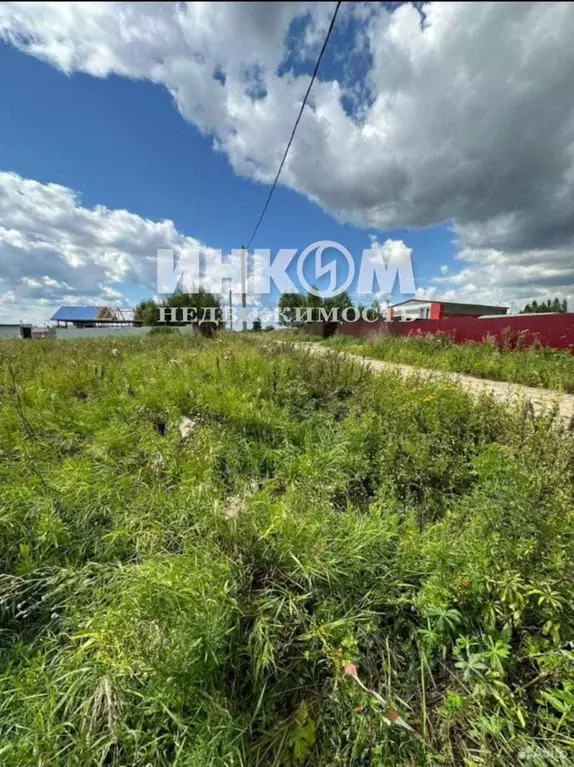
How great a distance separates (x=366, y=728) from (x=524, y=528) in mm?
1065

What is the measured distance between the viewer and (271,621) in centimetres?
140

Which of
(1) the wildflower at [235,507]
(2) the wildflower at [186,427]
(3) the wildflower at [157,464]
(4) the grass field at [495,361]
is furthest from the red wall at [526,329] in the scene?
(3) the wildflower at [157,464]

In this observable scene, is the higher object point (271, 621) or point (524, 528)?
point (524, 528)

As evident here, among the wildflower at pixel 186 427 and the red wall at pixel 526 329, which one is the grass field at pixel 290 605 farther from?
the red wall at pixel 526 329

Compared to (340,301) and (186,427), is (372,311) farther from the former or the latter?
(186,427)

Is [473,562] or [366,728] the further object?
[473,562]

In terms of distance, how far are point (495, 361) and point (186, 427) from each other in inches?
248

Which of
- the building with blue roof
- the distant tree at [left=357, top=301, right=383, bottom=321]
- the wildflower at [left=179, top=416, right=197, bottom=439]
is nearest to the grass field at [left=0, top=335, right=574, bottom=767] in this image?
the wildflower at [left=179, top=416, right=197, bottom=439]

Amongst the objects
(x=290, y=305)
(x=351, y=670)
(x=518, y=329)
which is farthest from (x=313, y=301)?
(x=351, y=670)

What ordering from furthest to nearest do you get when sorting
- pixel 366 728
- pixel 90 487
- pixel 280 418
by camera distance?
pixel 280 418
pixel 90 487
pixel 366 728

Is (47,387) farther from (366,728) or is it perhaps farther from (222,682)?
(366,728)

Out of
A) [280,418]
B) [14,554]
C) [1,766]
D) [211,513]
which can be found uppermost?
[280,418]

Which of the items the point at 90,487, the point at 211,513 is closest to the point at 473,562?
the point at 211,513

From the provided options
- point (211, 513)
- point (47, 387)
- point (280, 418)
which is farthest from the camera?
point (47, 387)
